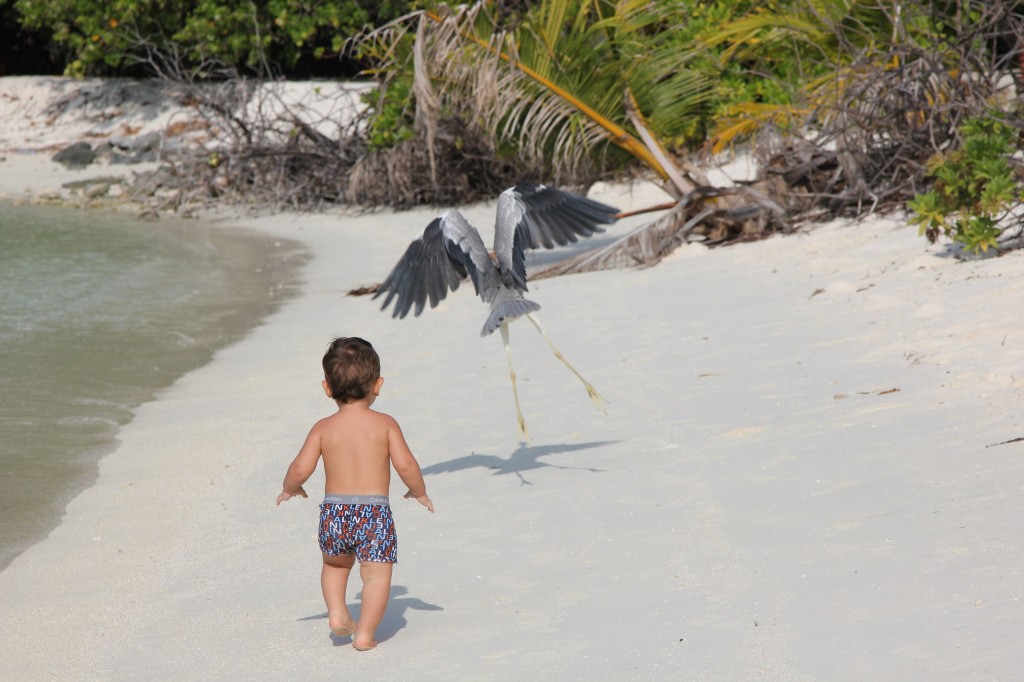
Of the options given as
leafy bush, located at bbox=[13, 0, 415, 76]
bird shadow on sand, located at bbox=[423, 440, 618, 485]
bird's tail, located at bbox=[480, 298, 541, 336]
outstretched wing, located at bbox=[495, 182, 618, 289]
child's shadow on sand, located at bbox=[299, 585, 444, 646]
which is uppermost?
leafy bush, located at bbox=[13, 0, 415, 76]

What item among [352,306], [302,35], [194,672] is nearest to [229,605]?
[194,672]

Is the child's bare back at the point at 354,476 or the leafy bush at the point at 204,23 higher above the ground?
the leafy bush at the point at 204,23

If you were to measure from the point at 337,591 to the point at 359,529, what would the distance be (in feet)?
0.64

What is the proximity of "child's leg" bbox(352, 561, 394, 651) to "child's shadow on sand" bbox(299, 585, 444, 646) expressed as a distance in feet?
0.33

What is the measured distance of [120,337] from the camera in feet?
31.7

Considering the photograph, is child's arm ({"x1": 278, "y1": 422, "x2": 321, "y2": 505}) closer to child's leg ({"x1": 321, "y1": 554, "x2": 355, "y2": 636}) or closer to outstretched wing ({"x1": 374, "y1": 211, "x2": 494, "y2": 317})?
child's leg ({"x1": 321, "y1": 554, "x2": 355, "y2": 636})

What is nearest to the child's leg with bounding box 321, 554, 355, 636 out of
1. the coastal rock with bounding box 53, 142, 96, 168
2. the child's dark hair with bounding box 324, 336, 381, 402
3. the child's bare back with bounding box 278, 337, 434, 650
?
the child's bare back with bounding box 278, 337, 434, 650

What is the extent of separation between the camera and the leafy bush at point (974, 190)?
7758 mm

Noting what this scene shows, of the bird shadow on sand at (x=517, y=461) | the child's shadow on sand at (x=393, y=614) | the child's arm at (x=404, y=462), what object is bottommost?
the child's shadow on sand at (x=393, y=614)

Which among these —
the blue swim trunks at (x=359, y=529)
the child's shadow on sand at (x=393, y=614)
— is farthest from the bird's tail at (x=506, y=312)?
the blue swim trunks at (x=359, y=529)

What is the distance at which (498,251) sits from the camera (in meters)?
Answer: 5.79

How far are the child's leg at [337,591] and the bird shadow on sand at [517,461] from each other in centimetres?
167

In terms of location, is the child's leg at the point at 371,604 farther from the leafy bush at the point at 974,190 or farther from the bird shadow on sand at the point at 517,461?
the leafy bush at the point at 974,190

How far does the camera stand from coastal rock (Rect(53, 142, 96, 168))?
24078 mm
